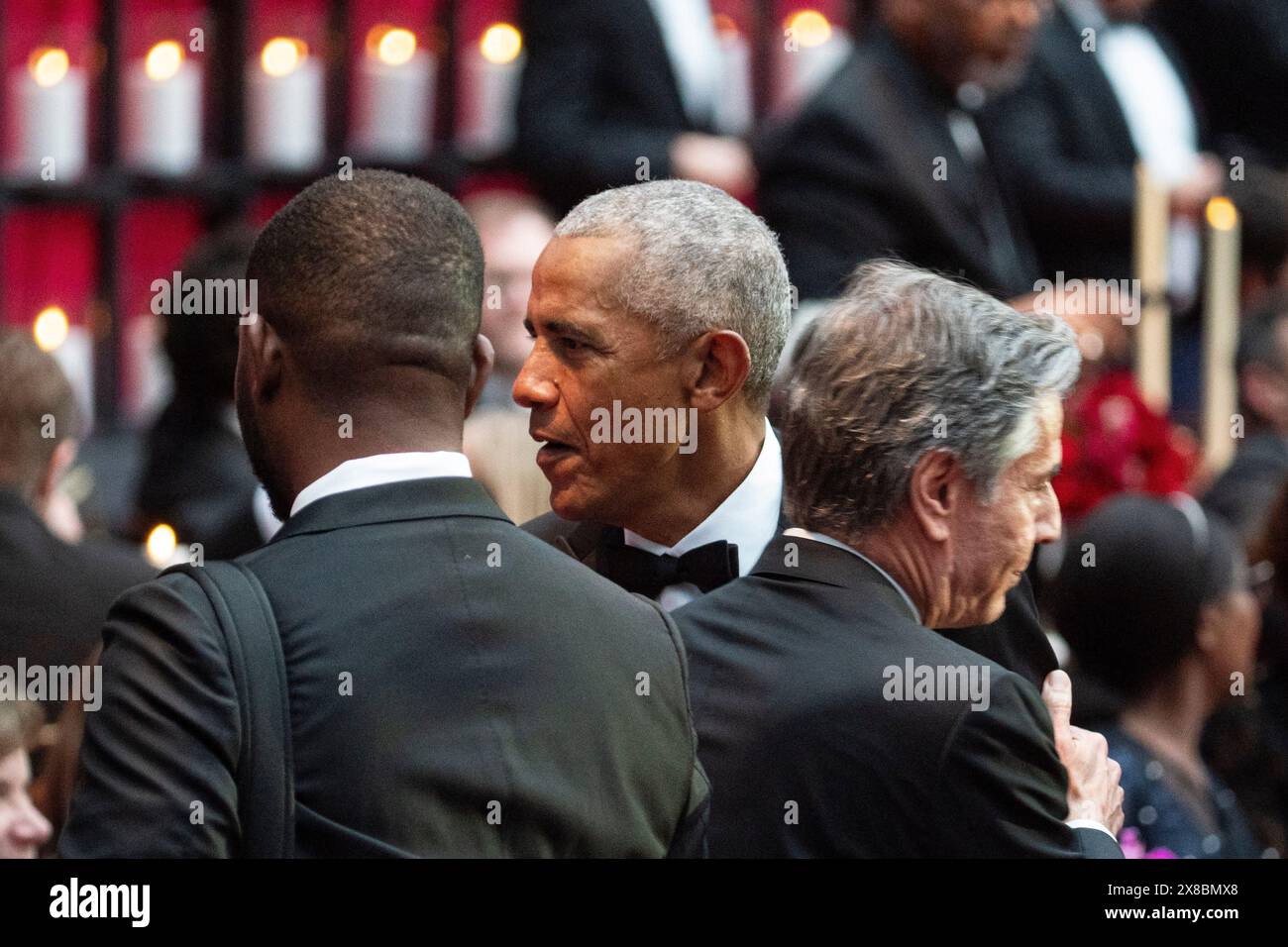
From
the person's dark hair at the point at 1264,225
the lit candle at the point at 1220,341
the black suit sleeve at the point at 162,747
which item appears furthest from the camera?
the person's dark hair at the point at 1264,225

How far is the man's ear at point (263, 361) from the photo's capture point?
1.85 metres

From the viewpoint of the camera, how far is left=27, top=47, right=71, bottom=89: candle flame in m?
5.21

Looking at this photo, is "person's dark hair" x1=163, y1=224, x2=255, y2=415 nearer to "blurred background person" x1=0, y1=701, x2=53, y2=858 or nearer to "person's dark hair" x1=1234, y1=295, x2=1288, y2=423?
"blurred background person" x1=0, y1=701, x2=53, y2=858

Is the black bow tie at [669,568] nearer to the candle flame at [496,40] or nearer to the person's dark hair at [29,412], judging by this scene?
the person's dark hair at [29,412]

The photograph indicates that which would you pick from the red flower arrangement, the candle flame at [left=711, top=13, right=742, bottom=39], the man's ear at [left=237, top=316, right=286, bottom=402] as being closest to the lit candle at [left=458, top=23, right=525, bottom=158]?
the candle flame at [left=711, top=13, right=742, bottom=39]

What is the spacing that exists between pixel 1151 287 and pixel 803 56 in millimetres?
1563

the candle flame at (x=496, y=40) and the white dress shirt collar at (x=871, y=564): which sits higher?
the candle flame at (x=496, y=40)

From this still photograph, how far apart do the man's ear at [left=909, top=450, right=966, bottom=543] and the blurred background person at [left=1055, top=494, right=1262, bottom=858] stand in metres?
0.91

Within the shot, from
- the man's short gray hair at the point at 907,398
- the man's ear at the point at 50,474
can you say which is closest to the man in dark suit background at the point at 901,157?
the man's ear at the point at 50,474

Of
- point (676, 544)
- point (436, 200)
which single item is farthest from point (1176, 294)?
point (436, 200)

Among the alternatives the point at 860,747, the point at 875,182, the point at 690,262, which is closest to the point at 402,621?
the point at 860,747

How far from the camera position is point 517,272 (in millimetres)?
3637

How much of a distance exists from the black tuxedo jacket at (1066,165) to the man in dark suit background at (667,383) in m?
2.39

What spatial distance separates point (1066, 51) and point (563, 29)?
3.73ft
